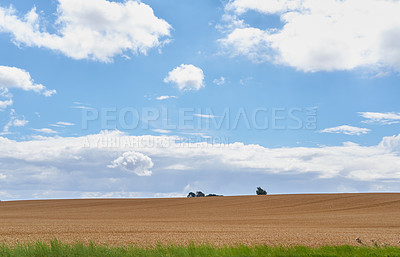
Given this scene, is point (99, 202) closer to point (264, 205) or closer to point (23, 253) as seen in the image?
point (264, 205)

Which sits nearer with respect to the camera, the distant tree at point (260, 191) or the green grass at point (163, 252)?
the green grass at point (163, 252)

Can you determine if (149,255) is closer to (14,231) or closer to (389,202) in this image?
(14,231)

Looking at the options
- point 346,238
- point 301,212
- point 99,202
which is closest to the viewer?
point 346,238

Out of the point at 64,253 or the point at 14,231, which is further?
the point at 14,231

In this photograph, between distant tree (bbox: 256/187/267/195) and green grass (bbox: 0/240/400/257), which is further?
distant tree (bbox: 256/187/267/195)

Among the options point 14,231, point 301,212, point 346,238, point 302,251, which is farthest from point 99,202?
point 302,251

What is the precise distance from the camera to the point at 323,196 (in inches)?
3014

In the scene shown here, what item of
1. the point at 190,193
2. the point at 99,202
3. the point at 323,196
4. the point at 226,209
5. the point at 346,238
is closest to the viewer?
the point at 346,238

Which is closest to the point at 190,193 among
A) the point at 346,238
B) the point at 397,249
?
the point at 346,238

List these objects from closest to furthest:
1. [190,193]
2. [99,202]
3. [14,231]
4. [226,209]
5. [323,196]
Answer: [14,231] < [226,209] < [323,196] < [99,202] < [190,193]

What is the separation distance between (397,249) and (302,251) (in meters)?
4.56

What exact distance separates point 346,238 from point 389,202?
150 ft

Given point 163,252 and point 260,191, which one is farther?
point 260,191

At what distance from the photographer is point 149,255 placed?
16938 mm
